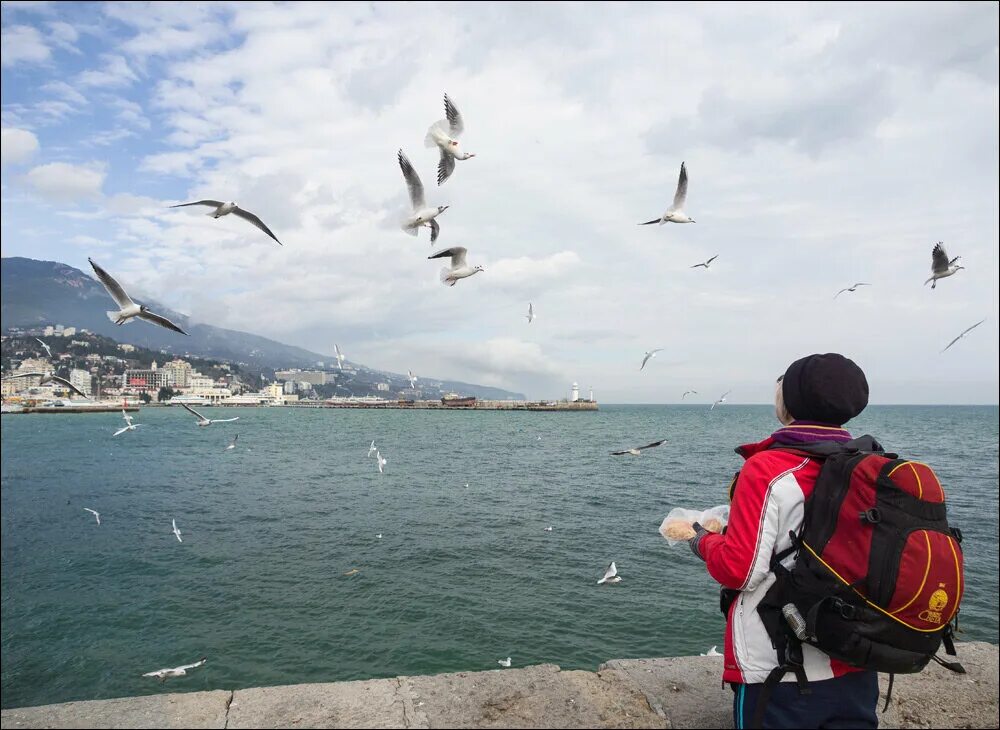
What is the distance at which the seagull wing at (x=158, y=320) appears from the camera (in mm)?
4266

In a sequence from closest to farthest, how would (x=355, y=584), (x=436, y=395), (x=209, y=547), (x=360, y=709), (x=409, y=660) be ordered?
(x=360, y=709) → (x=409, y=660) → (x=355, y=584) → (x=209, y=547) → (x=436, y=395)

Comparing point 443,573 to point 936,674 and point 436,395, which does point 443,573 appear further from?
point 436,395

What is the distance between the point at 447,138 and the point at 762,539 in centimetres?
427

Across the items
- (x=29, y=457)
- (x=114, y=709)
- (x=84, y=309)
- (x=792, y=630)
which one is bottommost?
(x=29, y=457)

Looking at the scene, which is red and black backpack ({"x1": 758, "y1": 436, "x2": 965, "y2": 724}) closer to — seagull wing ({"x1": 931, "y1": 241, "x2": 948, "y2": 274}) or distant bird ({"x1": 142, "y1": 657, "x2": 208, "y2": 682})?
seagull wing ({"x1": 931, "y1": 241, "x2": 948, "y2": 274})

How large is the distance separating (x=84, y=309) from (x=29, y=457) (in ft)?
82.6

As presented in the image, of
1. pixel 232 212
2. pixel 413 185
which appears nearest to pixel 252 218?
pixel 232 212

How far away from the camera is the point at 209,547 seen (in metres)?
14.1

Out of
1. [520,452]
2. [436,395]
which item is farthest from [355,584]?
[436,395]

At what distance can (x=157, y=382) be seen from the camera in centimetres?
6806

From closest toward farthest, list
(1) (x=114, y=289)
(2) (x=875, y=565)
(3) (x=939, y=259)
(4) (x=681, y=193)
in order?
(2) (x=875, y=565) < (1) (x=114, y=289) < (3) (x=939, y=259) < (4) (x=681, y=193)

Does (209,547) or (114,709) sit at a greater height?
(114,709)

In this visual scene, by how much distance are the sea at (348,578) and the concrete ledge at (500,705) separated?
4.70 meters

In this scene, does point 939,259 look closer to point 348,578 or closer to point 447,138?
point 447,138
